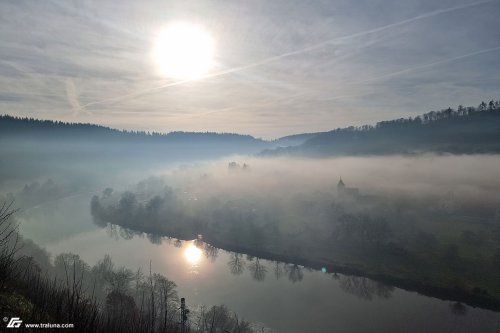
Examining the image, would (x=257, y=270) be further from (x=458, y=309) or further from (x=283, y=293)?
(x=458, y=309)

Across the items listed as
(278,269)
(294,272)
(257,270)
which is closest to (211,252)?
(257,270)

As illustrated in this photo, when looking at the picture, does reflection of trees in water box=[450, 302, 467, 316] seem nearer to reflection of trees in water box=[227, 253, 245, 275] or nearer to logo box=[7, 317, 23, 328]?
reflection of trees in water box=[227, 253, 245, 275]

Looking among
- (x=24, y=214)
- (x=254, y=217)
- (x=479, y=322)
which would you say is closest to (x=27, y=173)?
(x=24, y=214)

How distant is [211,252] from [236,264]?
11704 mm

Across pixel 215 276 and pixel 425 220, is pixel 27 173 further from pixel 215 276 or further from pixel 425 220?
pixel 425 220

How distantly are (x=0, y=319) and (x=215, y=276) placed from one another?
5881 cm

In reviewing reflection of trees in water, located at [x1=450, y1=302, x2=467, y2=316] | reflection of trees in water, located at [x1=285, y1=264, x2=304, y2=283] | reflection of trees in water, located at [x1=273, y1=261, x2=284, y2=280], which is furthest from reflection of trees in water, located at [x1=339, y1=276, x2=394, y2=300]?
reflection of trees in water, located at [x1=273, y1=261, x2=284, y2=280]

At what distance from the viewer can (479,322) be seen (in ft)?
160

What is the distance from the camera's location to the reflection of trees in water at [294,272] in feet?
214

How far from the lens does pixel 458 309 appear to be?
5331cm

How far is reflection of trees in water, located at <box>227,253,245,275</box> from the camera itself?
6881 centimetres

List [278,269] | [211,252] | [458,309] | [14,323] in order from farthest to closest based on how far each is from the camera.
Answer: [211,252] < [278,269] < [458,309] < [14,323]

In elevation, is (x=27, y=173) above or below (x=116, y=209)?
above

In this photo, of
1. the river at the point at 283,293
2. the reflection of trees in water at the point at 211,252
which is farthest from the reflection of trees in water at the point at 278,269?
the reflection of trees in water at the point at 211,252
